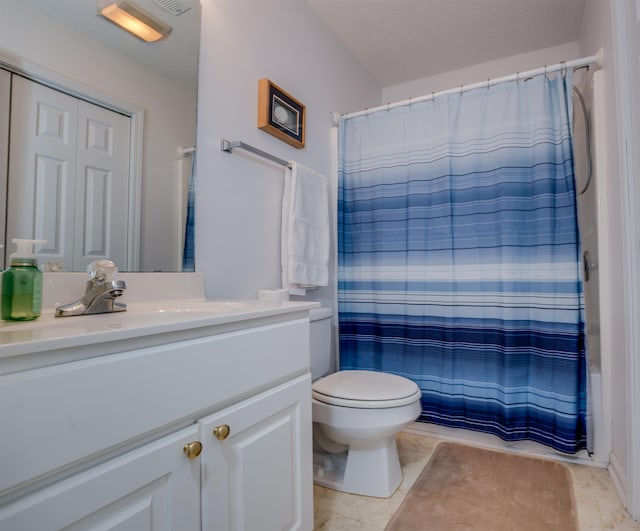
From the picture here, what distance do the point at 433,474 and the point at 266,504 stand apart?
0.96 meters

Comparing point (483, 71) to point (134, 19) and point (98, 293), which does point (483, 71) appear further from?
point (98, 293)

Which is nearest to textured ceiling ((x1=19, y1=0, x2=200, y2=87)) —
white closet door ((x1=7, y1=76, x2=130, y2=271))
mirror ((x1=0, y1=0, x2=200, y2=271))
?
mirror ((x1=0, y1=0, x2=200, y2=271))

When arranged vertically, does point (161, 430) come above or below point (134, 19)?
below

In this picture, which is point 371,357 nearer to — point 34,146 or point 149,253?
point 149,253

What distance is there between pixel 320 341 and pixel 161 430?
110 centimetres

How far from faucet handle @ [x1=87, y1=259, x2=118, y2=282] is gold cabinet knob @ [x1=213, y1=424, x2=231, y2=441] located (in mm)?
454

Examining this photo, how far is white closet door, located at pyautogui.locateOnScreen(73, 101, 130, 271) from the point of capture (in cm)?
99

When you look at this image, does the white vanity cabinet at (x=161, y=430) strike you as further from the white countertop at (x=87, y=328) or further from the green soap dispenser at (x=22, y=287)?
the green soap dispenser at (x=22, y=287)

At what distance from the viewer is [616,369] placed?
150 centimetres

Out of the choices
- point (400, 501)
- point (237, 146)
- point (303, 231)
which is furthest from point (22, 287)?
point (400, 501)

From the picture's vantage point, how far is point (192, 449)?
2.31 feet

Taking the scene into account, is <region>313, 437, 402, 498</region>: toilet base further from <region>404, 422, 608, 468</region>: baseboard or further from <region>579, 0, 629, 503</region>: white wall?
<region>579, 0, 629, 503</region>: white wall

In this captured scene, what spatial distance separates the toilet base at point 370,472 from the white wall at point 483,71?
2.33 meters

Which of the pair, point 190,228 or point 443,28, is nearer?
point 190,228
